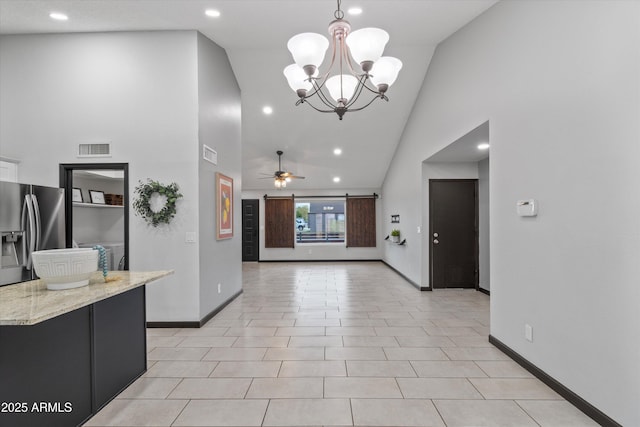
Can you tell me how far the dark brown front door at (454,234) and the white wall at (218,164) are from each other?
3.59 meters

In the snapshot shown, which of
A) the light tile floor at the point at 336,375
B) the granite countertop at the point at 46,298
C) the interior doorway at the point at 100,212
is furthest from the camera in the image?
the interior doorway at the point at 100,212

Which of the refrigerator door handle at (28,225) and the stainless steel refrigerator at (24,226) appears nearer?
the stainless steel refrigerator at (24,226)

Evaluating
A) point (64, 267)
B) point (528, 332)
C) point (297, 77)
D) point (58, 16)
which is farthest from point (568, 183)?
point (58, 16)

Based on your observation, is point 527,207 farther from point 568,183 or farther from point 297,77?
point 297,77

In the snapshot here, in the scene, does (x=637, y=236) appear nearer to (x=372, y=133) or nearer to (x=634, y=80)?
(x=634, y=80)

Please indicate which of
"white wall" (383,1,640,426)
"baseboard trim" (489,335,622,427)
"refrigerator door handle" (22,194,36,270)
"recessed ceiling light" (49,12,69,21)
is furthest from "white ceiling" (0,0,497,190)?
"baseboard trim" (489,335,622,427)

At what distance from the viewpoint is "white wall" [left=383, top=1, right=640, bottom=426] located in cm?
195

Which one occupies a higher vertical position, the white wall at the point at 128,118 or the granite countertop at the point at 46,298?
the white wall at the point at 128,118

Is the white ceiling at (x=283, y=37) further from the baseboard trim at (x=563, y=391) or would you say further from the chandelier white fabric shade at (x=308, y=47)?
the baseboard trim at (x=563, y=391)

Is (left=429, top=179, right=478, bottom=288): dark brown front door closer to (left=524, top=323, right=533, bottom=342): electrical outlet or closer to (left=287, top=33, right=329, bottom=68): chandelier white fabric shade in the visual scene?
(left=524, top=323, right=533, bottom=342): electrical outlet

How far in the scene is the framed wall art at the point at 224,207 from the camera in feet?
15.1

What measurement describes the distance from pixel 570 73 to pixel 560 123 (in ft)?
1.16

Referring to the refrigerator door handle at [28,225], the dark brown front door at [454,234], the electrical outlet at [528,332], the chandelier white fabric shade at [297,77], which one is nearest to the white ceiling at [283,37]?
the chandelier white fabric shade at [297,77]

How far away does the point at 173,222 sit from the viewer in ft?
13.2
